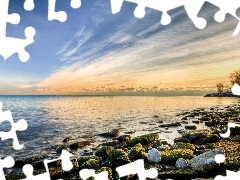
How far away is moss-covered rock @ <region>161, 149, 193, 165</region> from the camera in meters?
13.6

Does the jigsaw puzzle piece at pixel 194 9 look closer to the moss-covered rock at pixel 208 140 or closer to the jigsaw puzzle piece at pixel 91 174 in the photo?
the jigsaw puzzle piece at pixel 91 174

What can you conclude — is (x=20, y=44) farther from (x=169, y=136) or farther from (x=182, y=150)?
(x=169, y=136)

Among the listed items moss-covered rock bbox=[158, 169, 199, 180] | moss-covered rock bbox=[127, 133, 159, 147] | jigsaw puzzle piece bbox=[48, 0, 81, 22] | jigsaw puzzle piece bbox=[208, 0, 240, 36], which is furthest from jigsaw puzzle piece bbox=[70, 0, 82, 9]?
moss-covered rock bbox=[127, 133, 159, 147]

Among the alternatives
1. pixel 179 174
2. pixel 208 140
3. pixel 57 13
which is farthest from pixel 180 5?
pixel 208 140

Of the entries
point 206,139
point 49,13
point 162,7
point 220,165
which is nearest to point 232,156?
point 220,165

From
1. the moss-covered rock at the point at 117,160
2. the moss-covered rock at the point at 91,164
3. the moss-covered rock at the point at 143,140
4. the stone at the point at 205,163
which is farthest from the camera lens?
the moss-covered rock at the point at 143,140

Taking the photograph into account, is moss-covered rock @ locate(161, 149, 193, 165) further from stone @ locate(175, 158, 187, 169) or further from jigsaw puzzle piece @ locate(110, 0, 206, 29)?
jigsaw puzzle piece @ locate(110, 0, 206, 29)

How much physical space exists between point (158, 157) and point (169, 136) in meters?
9.29

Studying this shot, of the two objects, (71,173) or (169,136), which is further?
(169,136)

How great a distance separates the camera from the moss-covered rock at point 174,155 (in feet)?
44.6

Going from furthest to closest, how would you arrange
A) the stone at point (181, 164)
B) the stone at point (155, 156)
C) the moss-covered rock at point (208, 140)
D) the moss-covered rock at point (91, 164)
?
the moss-covered rock at point (208, 140) < the stone at point (155, 156) < the moss-covered rock at point (91, 164) < the stone at point (181, 164)

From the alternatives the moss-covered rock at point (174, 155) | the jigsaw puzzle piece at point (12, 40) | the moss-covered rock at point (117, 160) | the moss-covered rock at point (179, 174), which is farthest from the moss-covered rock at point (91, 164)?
the jigsaw puzzle piece at point (12, 40)

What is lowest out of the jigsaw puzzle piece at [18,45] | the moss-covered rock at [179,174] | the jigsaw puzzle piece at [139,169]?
the moss-covered rock at [179,174]

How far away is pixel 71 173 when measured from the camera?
12852mm
